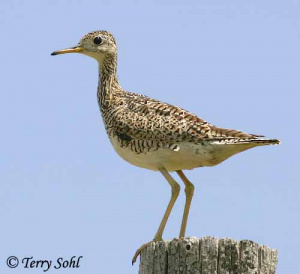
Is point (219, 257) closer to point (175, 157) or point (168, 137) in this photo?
point (175, 157)

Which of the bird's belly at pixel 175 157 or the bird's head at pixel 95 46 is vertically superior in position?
the bird's head at pixel 95 46

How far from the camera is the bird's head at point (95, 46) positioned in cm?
1520

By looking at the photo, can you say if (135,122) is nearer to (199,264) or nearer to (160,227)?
(160,227)

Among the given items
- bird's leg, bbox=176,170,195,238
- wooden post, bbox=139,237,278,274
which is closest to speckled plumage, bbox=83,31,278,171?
bird's leg, bbox=176,170,195,238

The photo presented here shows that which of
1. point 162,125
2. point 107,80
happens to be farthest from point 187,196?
point 107,80

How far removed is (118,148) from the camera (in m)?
13.0

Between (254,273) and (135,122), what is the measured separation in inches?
208

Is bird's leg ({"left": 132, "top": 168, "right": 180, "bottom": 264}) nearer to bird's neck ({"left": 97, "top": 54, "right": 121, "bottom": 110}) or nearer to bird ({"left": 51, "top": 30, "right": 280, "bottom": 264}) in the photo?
bird ({"left": 51, "top": 30, "right": 280, "bottom": 264})

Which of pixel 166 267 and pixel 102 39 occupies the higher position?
pixel 102 39

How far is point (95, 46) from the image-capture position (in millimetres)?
15227

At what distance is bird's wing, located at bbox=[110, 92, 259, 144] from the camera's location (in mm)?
12438

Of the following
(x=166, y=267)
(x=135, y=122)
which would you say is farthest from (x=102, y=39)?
(x=166, y=267)

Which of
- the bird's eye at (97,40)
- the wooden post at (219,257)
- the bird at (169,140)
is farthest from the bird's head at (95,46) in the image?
the wooden post at (219,257)

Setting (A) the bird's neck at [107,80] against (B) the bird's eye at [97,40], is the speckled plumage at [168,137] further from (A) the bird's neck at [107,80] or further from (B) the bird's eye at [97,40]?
(B) the bird's eye at [97,40]
